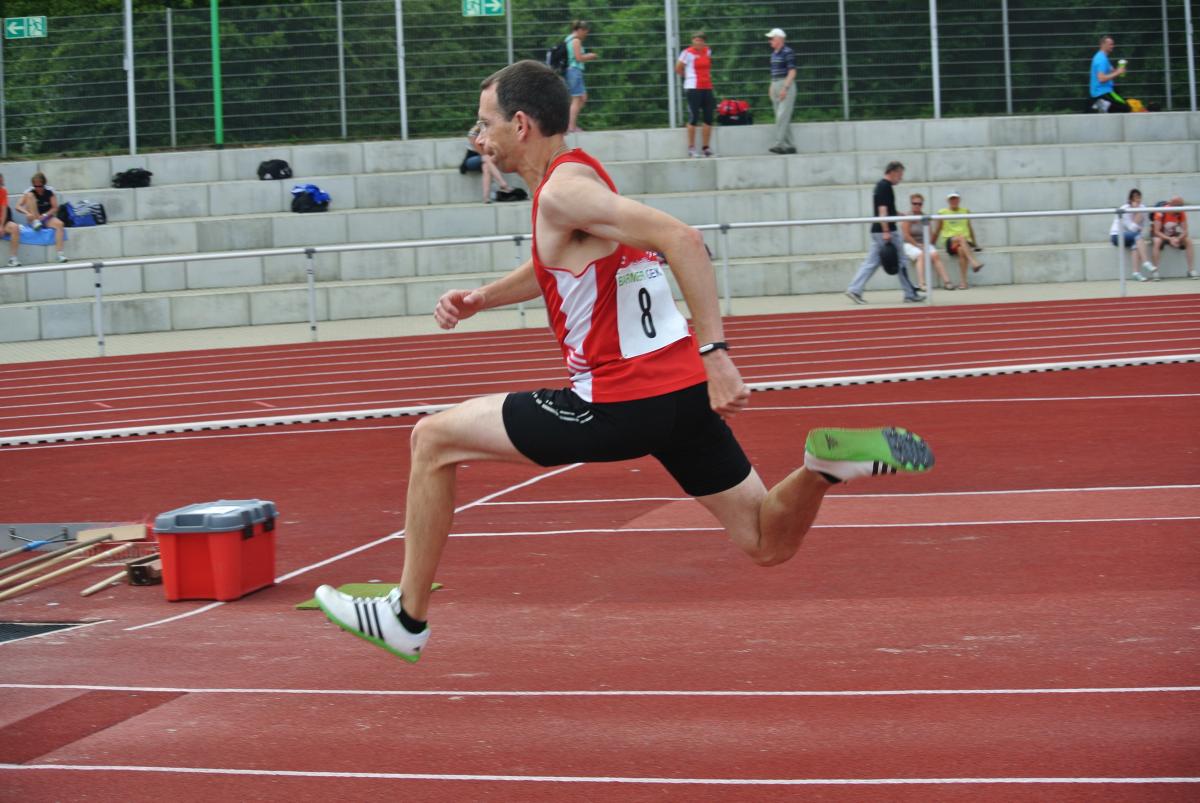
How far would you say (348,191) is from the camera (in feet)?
77.1

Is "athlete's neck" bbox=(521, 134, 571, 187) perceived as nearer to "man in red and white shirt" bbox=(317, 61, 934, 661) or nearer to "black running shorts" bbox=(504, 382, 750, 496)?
"man in red and white shirt" bbox=(317, 61, 934, 661)

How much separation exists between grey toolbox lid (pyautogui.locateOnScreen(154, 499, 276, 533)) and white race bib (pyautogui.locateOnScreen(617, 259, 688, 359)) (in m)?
3.00

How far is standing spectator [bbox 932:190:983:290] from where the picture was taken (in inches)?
813

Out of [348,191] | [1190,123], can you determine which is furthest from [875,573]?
[1190,123]

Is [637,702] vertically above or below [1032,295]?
below

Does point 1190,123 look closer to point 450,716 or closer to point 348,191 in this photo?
point 348,191

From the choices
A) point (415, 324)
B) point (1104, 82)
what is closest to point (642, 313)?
point (415, 324)

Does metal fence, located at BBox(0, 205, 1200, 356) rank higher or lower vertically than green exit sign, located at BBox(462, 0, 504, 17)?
lower

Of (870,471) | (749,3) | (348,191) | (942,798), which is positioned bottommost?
(942,798)

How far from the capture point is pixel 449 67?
85.0 ft

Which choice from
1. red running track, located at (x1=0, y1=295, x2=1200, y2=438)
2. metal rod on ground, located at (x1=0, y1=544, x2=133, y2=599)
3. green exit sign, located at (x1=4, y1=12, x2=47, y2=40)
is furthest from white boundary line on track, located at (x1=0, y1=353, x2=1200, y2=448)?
green exit sign, located at (x1=4, y1=12, x2=47, y2=40)

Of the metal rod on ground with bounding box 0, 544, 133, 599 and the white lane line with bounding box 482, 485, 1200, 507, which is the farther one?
the white lane line with bounding box 482, 485, 1200, 507

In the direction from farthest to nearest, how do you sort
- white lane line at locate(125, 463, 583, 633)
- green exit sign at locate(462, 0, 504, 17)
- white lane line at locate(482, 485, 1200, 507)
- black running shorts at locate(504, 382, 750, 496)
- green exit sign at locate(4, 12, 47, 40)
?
green exit sign at locate(462, 0, 504, 17) → green exit sign at locate(4, 12, 47, 40) → white lane line at locate(482, 485, 1200, 507) → white lane line at locate(125, 463, 583, 633) → black running shorts at locate(504, 382, 750, 496)

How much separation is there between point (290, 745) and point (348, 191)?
19.4 meters
